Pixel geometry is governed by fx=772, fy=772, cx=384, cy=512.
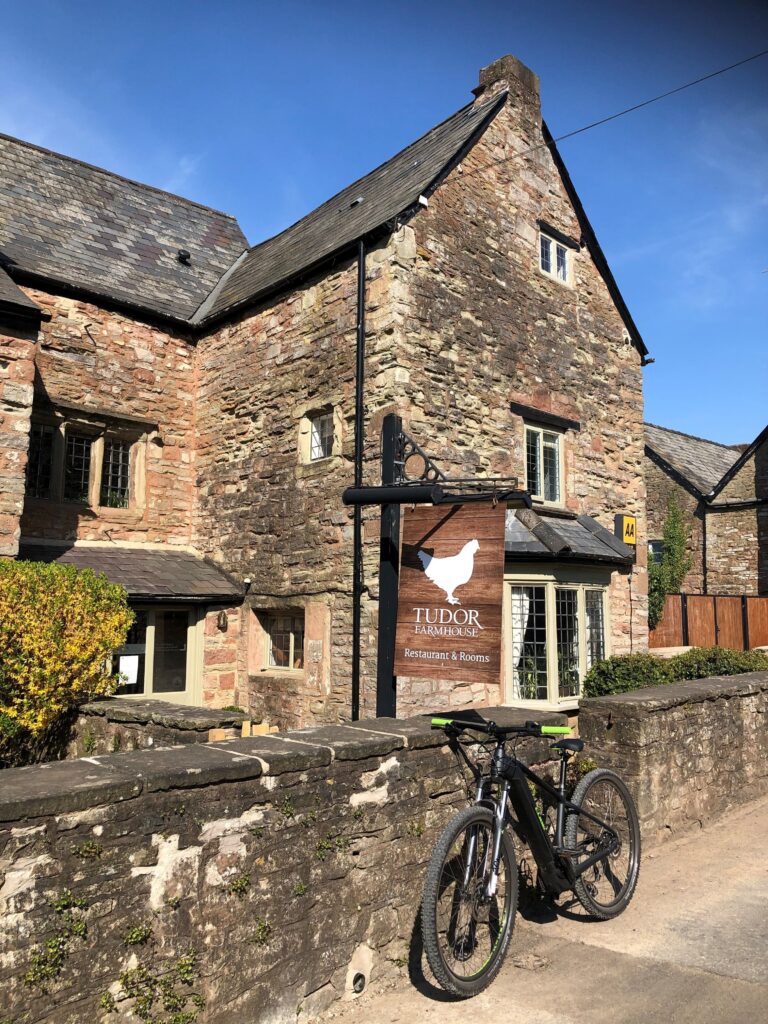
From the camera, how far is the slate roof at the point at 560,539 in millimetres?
10938

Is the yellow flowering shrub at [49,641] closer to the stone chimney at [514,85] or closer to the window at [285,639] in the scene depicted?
the window at [285,639]

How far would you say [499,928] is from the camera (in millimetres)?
4285

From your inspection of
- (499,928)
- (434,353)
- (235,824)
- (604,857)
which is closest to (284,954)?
(235,824)

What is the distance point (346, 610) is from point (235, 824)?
665 centimetres

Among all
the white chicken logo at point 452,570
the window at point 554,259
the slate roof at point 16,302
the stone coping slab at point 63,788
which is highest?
the window at point 554,259

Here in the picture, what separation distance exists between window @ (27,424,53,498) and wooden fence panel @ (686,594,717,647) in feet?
54.4

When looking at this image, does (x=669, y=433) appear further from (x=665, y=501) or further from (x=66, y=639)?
(x=66, y=639)

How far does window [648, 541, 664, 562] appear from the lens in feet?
88.6

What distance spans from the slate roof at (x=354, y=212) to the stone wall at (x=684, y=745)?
696cm

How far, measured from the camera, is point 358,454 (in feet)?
33.6

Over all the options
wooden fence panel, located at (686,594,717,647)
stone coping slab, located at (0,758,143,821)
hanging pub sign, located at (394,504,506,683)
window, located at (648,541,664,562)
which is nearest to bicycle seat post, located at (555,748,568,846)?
hanging pub sign, located at (394,504,506,683)

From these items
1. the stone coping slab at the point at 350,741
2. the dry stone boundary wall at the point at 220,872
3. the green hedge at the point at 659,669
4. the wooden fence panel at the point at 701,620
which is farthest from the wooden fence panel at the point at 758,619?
the stone coping slab at the point at 350,741

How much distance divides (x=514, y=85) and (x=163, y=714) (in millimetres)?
11823

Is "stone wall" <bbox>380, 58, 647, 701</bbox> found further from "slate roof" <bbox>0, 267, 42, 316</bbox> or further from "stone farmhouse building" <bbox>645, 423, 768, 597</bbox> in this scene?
"stone farmhouse building" <bbox>645, 423, 768, 597</bbox>
